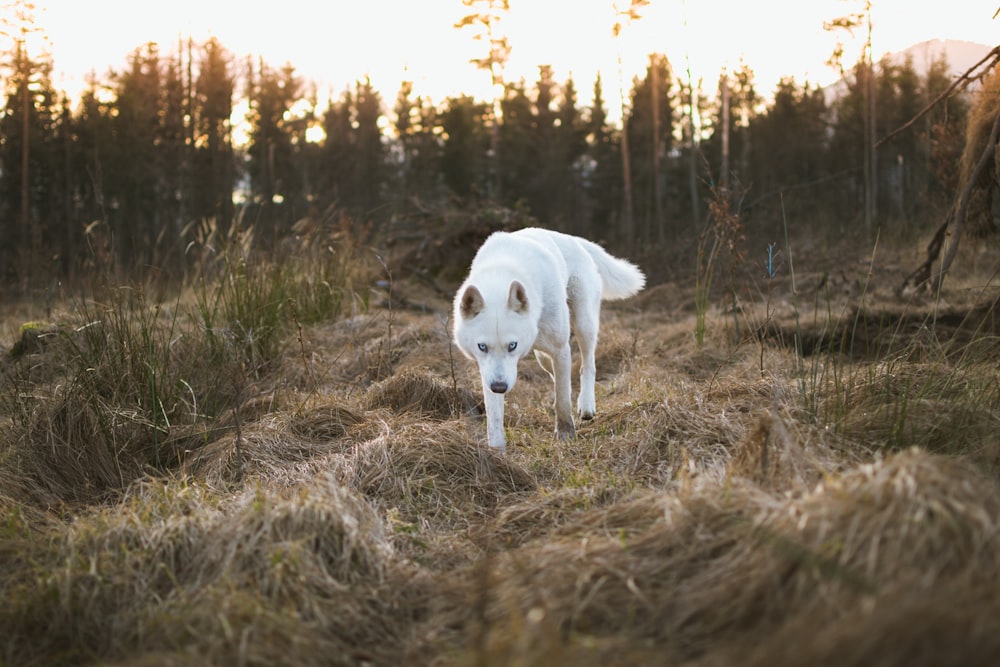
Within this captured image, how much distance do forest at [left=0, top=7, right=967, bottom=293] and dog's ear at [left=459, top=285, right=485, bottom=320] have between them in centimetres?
1803

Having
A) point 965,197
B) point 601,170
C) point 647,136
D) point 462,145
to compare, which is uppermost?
point 647,136

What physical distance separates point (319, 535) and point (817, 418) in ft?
8.21

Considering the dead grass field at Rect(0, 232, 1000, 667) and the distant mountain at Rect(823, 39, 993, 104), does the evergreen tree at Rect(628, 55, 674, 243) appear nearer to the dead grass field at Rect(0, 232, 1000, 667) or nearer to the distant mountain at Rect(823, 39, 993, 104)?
the distant mountain at Rect(823, 39, 993, 104)

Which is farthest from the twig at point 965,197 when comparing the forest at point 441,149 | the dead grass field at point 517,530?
the forest at point 441,149

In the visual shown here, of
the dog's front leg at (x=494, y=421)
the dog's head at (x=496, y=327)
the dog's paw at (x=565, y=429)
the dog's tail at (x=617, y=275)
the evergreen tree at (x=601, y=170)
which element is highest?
the evergreen tree at (x=601, y=170)

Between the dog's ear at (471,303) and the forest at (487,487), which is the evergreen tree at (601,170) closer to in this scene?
the forest at (487,487)

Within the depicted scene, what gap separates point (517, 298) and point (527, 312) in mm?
140

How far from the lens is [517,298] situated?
448 centimetres

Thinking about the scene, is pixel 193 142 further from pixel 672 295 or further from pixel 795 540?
pixel 795 540

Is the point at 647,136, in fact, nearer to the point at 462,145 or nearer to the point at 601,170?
the point at 601,170

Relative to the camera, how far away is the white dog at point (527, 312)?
14.5ft

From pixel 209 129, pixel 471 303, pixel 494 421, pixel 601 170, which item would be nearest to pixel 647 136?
pixel 601 170

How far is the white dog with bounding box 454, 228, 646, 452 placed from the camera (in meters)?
4.43

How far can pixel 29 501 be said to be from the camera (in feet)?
12.3
